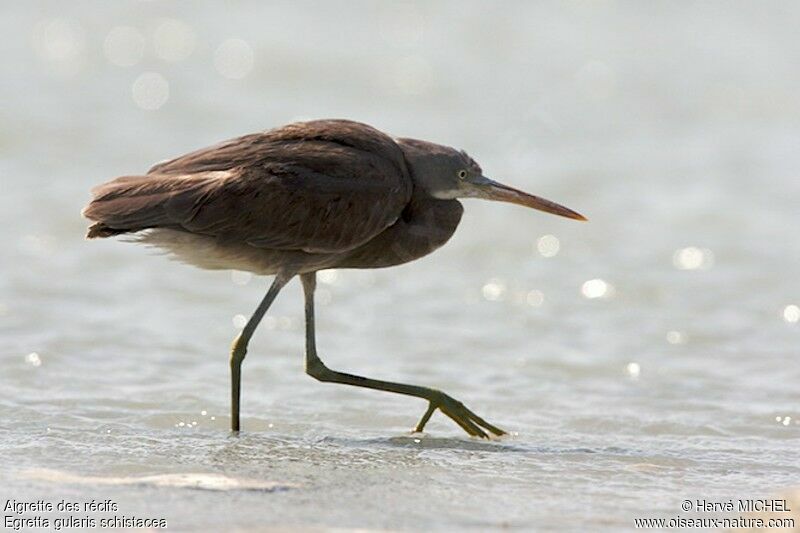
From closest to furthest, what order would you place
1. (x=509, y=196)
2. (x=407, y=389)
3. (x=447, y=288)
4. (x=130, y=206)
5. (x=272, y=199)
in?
(x=130, y=206) < (x=272, y=199) < (x=407, y=389) < (x=509, y=196) < (x=447, y=288)

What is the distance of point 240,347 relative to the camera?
21.6ft

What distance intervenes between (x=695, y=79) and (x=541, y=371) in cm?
796

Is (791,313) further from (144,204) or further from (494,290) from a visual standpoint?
(144,204)

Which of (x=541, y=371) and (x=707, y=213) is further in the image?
(x=707, y=213)

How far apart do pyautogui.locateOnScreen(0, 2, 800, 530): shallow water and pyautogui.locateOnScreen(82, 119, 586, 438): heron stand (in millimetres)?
712

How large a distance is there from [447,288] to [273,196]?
364 cm

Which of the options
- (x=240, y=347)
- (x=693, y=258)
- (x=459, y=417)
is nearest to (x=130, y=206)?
(x=240, y=347)

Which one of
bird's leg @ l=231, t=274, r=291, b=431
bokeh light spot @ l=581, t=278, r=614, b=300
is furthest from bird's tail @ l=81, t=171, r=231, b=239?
bokeh light spot @ l=581, t=278, r=614, b=300

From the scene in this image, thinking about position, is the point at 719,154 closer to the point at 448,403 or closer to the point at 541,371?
the point at 541,371

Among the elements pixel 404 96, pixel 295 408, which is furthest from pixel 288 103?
pixel 295 408

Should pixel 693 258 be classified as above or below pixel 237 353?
above

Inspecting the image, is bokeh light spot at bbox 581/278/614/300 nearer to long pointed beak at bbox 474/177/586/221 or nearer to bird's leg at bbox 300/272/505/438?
long pointed beak at bbox 474/177/586/221

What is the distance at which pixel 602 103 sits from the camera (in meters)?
14.4

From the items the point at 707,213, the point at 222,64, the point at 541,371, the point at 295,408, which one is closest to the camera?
the point at 295,408
